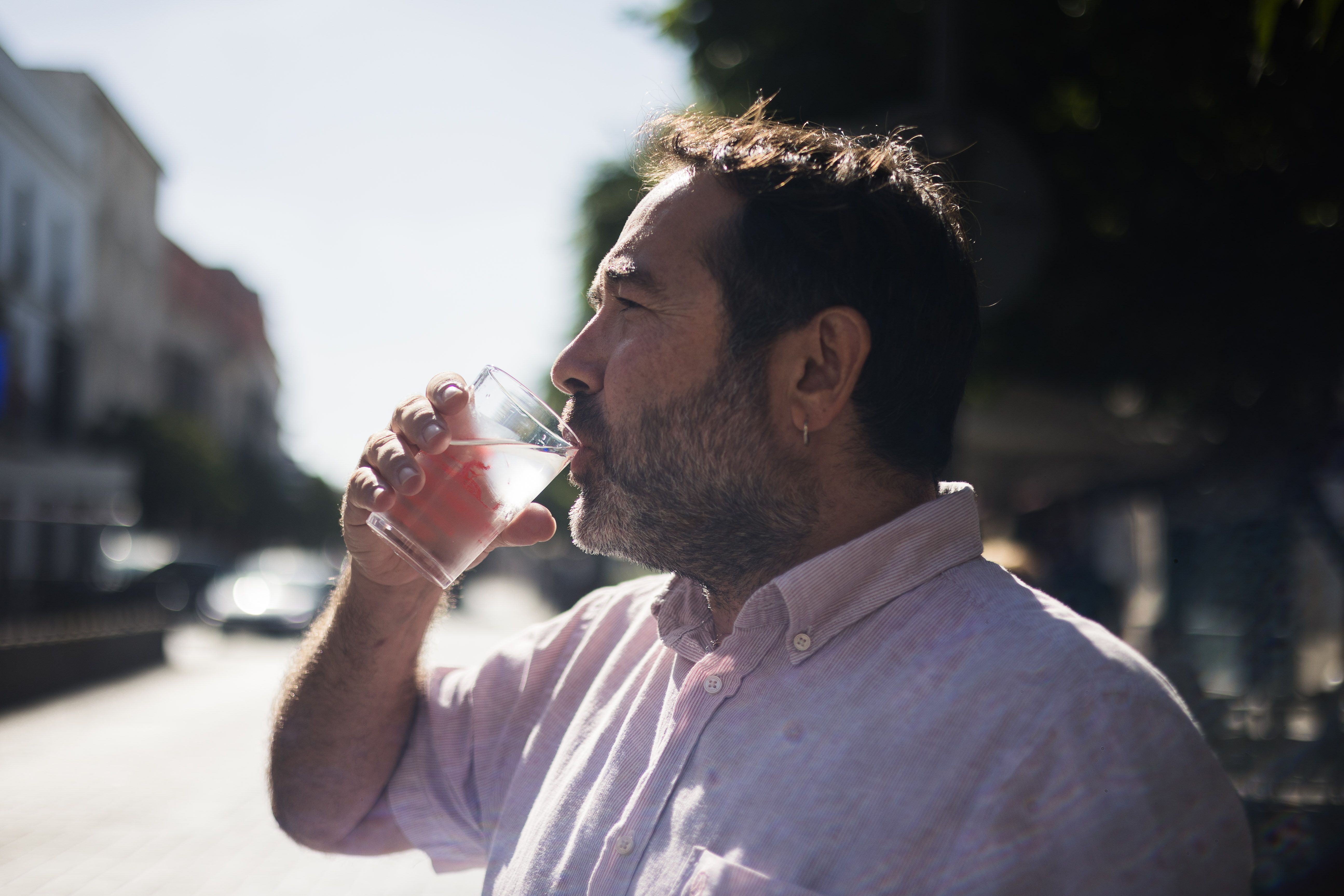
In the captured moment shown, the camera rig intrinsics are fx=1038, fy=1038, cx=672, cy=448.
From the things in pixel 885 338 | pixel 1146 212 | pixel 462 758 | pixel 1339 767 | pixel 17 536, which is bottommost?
pixel 17 536

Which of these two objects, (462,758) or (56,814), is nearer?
(462,758)

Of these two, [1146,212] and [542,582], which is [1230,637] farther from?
[542,582]

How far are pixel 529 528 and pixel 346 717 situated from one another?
0.45 metres

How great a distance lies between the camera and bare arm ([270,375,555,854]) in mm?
1719

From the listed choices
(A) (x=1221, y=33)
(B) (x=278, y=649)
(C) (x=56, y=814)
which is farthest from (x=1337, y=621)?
(B) (x=278, y=649)

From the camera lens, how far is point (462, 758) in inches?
68.6

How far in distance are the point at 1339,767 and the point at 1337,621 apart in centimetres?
230

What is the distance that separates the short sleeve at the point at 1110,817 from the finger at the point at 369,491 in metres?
0.91

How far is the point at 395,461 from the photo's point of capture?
1498 millimetres

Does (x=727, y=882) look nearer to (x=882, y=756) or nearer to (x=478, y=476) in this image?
(x=882, y=756)

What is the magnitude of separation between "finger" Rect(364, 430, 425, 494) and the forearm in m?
0.28

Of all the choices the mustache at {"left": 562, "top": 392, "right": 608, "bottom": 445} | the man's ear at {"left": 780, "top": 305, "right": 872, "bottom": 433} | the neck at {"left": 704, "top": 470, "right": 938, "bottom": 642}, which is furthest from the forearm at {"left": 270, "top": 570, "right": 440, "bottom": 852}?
the man's ear at {"left": 780, "top": 305, "right": 872, "bottom": 433}

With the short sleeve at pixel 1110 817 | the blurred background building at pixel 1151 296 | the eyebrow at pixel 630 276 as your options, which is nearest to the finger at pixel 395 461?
the eyebrow at pixel 630 276

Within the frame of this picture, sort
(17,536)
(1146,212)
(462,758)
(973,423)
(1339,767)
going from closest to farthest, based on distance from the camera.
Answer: (462,758)
(1339,767)
(1146,212)
(973,423)
(17,536)
